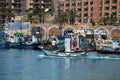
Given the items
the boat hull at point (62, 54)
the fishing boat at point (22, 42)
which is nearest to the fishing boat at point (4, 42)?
the fishing boat at point (22, 42)

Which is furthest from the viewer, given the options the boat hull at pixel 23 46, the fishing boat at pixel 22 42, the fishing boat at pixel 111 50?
the fishing boat at pixel 22 42

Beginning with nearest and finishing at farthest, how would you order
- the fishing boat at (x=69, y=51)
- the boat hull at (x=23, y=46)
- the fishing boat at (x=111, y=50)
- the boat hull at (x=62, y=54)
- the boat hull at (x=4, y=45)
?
the fishing boat at (x=69, y=51) < the boat hull at (x=62, y=54) < the fishing boat at (x=111, y=50) < the boat hull at (x=23, y=46) < the boat hull at (x=4, y=45)

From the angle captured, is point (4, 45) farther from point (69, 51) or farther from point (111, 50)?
point (69, 51)

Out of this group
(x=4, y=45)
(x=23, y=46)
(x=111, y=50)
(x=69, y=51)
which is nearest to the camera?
(x=69, y=51)

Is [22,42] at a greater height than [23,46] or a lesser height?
greater

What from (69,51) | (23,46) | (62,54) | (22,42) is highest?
(22,42)

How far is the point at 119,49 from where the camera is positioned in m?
141

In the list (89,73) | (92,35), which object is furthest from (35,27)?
(89,73)

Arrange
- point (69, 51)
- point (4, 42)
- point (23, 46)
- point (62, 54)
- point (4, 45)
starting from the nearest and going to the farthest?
point (69, 51) → point (62, 54) → point (23, 46) → point (4, 45) → point (4, 42)

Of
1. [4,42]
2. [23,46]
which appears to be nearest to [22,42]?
[23,46]

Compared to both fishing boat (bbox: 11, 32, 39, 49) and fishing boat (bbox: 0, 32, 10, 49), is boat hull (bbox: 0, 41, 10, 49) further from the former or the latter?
fishing boat (bbox: 11, 32, 39, 49)

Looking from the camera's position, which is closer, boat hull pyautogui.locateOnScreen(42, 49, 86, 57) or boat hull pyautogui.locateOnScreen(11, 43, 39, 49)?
boat hull pyautogui.locateOnScreen(42, 49, 86, 57)

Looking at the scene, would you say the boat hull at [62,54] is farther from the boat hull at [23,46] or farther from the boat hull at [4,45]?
the boat hull at [4,45]

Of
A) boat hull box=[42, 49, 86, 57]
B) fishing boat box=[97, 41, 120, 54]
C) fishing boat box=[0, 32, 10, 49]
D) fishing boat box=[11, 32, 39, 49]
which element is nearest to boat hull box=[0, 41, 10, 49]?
fishing boat box=[0, 32, 10, 49]
